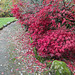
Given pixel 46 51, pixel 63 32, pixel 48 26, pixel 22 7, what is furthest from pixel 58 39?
pixel 22 7

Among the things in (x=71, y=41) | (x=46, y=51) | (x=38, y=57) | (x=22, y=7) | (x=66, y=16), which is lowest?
(x=38, y=57)

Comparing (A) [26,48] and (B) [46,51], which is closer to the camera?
(B) [46,51]

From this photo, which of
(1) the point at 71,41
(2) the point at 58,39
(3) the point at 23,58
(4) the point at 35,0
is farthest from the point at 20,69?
(4) the point at 35,0

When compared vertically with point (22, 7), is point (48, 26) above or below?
below

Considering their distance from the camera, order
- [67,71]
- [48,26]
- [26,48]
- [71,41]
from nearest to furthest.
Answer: [67,71]
[71,41]
[48,26]
[26,48]

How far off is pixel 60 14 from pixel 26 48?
271cm

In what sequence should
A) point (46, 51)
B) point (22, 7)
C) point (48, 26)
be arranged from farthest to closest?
point (22, 7), point (48, 26), point (46, 51)

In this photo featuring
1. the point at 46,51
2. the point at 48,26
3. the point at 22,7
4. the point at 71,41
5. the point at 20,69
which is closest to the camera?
the point at 20,69

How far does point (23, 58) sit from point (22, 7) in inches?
165

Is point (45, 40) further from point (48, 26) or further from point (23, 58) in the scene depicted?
point (23, 58)

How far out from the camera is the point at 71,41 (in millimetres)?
3844

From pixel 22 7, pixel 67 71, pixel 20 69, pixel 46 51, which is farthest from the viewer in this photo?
pixel 22 7

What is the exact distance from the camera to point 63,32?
4074mm

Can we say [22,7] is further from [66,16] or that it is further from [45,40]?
[45,40]
